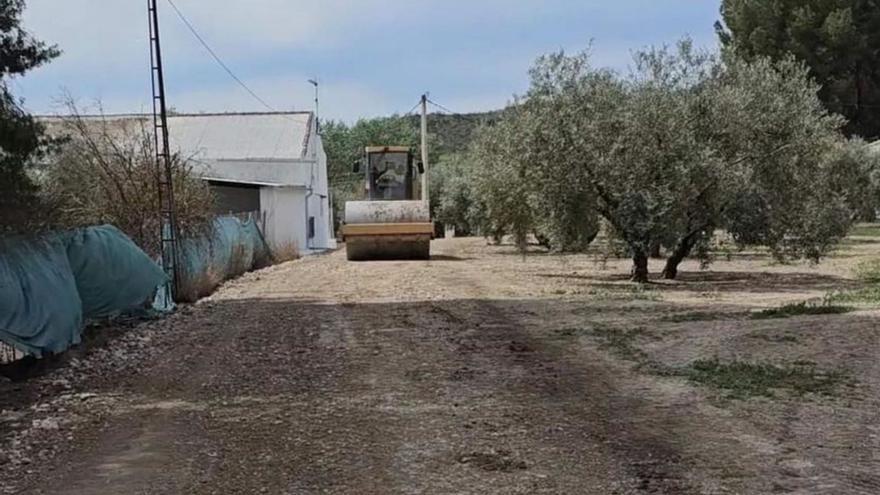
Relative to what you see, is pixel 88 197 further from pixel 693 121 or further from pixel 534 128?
pixel 693 121

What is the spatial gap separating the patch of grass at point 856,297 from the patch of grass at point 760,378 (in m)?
5.26

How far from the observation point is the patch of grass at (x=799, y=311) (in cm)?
1224

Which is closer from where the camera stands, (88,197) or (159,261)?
(159,261)

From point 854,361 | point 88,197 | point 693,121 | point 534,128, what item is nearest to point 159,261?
point 88,197

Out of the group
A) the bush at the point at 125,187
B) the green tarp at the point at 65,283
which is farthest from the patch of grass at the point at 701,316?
the bush at the point at 125,187

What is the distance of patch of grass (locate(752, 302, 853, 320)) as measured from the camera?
40.2 ft

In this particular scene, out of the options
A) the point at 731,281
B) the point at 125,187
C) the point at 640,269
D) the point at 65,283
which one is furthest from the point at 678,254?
the point at 65,283

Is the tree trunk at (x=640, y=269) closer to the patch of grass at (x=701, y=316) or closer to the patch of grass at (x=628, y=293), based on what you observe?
the patch of grass at (x=628, y=293)

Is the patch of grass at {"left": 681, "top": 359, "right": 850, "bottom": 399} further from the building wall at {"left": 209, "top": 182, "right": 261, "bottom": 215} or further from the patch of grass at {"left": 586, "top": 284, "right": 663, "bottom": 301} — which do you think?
the building wall at {"left": 209, "top": 182, "right": 261, "bottom": 215}

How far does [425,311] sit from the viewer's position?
45.7ft

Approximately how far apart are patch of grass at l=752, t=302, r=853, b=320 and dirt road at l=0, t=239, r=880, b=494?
652 millimetres

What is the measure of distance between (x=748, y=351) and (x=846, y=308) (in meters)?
3.71

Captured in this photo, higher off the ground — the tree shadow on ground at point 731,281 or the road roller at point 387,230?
the road roller at point 387,230

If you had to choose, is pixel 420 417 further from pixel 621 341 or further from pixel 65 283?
pixel 65 283
